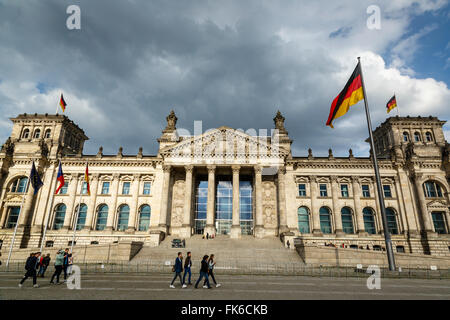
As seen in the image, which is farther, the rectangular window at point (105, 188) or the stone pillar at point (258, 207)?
the rectangular window at point (105, 188)

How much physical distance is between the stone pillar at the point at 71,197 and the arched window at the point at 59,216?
851 mm

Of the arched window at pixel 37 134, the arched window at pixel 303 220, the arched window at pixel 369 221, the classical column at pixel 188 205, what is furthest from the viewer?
the arched window at pixel 37 134

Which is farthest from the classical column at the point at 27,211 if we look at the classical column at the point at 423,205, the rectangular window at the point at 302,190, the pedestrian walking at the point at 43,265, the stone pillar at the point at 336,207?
the classical column at the point at 423,205

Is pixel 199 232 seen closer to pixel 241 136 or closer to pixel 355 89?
pixel 241 136

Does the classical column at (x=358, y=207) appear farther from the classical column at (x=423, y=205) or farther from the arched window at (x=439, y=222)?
the arched window at (x=439, y=222)

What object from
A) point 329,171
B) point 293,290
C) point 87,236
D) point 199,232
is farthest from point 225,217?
point 293,290

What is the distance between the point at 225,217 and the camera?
44.6 m

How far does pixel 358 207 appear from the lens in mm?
42781

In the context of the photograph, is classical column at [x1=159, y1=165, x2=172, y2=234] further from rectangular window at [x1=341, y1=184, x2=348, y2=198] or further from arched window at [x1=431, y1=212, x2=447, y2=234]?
arched window at [x1=431, y1=212, x2=447, y2=234]

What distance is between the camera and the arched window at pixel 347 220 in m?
42.6

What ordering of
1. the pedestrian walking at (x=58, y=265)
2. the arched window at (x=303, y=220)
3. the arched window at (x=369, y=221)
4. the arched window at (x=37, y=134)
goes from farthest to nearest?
the arched window at (x=37, y=134) → the arched window at (x=303, y=220) → the arched window at (x=369, y=221) → the pedestrian walking at (x=58, y=265)

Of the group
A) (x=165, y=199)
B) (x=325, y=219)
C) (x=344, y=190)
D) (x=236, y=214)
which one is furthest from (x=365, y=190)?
(x=165, y=199)

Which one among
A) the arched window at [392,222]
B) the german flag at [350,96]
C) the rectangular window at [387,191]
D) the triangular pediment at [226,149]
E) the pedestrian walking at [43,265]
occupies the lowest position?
the pedestrian walking at [43,265]

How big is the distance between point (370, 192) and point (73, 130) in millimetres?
59066
